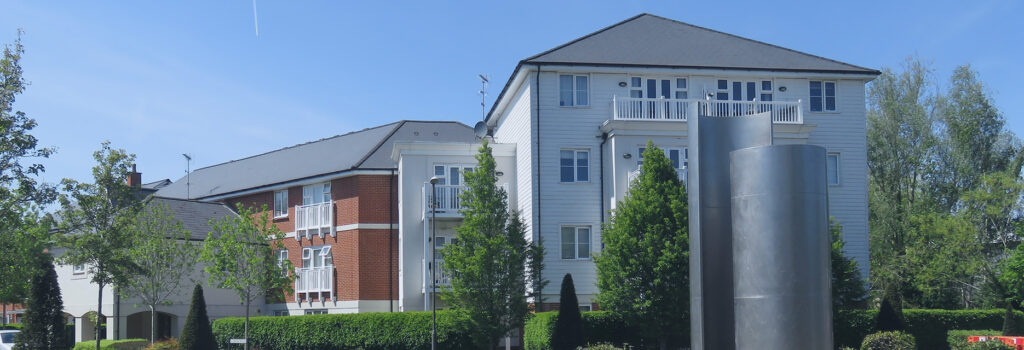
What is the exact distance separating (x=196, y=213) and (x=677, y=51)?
80.2ft

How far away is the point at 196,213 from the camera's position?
47.2m

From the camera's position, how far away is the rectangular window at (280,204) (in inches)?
1847

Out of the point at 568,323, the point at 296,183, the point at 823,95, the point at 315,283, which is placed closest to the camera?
the point at 568,323

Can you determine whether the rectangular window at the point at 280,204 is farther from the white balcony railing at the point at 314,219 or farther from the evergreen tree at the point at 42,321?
the evergreen tree at the point at 42,321

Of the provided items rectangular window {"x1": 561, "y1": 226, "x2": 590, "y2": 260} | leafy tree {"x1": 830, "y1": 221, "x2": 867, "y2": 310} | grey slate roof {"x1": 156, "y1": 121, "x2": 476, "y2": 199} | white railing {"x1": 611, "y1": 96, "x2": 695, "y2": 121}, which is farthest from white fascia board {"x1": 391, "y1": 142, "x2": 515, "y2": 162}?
leafy tree {"x1": 830, "y1": 221, "x2": 867, "y2": 310}

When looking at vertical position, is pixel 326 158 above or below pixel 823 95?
below

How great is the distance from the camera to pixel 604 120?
35.2m

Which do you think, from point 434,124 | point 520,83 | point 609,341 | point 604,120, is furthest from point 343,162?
point 609,341

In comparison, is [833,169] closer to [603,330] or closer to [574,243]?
[574,243]

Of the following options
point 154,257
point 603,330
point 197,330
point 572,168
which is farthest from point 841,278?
point 154,257

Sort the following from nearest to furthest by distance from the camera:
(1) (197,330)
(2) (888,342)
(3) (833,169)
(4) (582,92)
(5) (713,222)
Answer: (5) (713,222) < (2) (888,342) < (1) (197,330) < (4) (582,92) < (3) (833,169)

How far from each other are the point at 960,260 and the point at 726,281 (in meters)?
31.5

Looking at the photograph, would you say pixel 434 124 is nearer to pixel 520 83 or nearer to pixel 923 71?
pixel 520 83

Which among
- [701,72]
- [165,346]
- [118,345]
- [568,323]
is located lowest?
[118,345]
